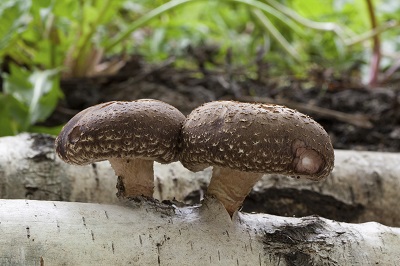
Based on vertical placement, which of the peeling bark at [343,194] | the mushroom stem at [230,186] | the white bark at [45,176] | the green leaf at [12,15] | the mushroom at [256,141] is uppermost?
the green leaf at [12,15]

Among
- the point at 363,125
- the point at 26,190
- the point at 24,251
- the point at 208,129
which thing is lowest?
the point at 363,125

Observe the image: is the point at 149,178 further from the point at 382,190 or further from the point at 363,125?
the point at 363,125

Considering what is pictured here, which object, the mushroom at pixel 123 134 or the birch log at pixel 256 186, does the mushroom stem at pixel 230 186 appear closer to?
the mushroom at pixel 123 134

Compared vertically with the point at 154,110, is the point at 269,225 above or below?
below

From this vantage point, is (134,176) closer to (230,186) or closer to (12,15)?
(230,186)

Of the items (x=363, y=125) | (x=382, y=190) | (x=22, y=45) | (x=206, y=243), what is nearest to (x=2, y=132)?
(x=22, y=45)

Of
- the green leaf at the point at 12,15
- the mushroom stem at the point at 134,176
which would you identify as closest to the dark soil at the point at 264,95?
the green leaf at the point at 12,15

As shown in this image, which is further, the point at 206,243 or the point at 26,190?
the point at 26,190

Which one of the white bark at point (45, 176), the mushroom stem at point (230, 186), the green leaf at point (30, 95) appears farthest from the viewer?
the green leaf at point (30, 95)
